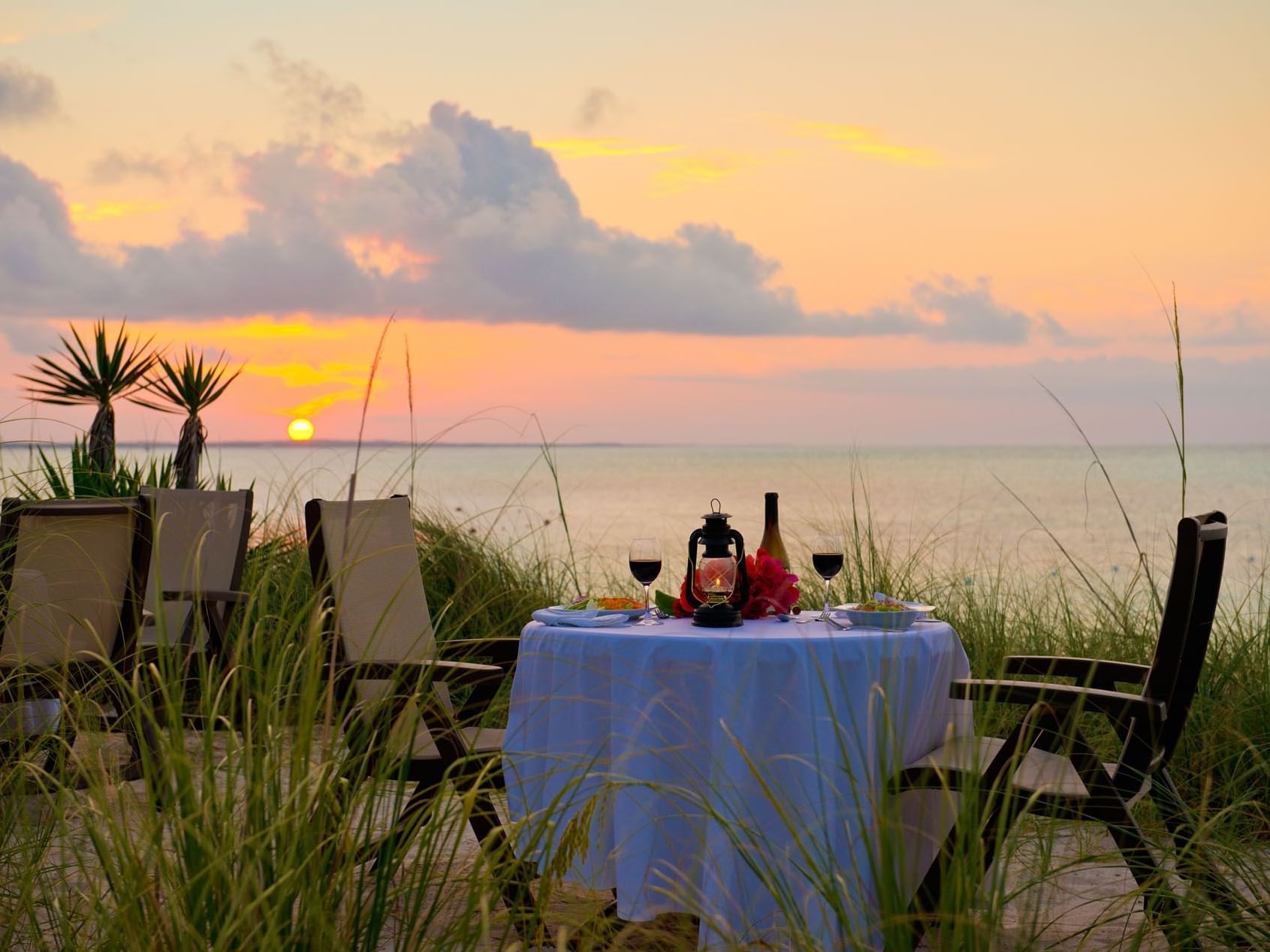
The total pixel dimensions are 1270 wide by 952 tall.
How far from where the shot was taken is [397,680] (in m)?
1.76

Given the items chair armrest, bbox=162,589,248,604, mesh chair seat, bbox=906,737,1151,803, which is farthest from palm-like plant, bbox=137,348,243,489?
mesh chair seat, bbox=906,737,1151,803

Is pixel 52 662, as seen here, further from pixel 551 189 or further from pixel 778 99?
pixel 551 189

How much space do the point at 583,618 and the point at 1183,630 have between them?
156cm

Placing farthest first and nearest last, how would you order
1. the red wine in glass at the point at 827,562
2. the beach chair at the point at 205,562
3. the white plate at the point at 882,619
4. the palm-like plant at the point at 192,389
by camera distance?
the palm-like plant at the point at 192,389 → the beach chair at the point at 205,562 → the red wine in glass at the point at 827,562 → the white plate at the point at 882,619

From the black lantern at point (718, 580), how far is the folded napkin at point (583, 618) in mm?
232

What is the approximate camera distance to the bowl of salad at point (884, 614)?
127 inches

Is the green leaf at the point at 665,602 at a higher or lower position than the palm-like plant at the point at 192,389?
lower

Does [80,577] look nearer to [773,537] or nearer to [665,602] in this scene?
[665,602]

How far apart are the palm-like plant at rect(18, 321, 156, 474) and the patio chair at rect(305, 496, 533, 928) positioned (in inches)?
271

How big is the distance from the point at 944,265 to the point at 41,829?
29496 millimetres

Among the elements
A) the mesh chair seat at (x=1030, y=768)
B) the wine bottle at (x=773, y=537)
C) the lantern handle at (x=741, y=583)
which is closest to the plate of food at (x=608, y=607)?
the lantern handle at (x=741, y=583)

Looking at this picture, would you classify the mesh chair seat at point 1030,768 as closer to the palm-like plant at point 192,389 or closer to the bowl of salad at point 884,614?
the bowl of salad at point 884,614

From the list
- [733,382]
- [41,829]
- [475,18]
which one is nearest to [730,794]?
[41,829]

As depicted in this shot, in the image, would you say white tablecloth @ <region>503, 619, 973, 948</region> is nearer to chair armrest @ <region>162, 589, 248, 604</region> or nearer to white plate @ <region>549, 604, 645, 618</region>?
white plate @ <region>549, 604, 645, 618</region>
